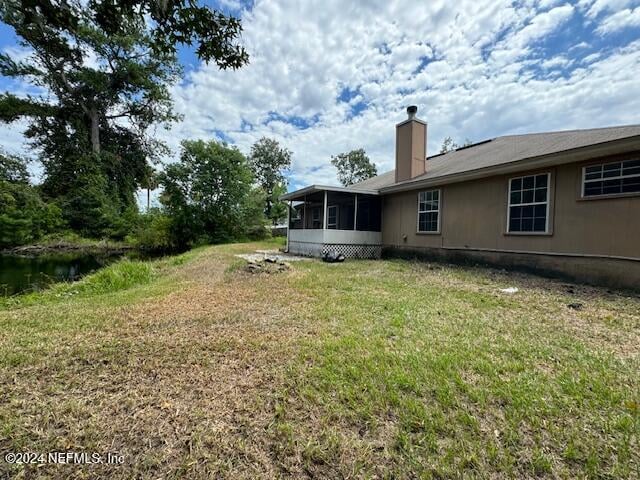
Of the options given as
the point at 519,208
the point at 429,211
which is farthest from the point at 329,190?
the point at 519,208

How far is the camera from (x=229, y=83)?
1335 centimetres

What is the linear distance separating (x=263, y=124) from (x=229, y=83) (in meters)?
12.1

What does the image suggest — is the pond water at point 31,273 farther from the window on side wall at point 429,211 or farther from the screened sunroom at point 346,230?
the window on side wall at point 429,211

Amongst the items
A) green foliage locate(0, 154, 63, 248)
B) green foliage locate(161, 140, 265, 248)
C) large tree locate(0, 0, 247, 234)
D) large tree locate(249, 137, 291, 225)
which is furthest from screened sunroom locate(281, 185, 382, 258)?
large tree locate(249, 137, 291, 225)

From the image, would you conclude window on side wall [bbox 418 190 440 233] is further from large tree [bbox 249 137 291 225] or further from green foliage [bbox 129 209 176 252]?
large tree [bbox 249 137 291 225]

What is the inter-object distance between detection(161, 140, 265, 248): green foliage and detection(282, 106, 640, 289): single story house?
11.0m

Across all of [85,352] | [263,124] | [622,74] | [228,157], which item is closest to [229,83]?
[228,157]

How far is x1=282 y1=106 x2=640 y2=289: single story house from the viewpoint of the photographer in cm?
574

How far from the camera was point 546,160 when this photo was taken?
6441 mm

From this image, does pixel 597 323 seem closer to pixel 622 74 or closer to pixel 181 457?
pixel 181 457

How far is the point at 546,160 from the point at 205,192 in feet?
63.8

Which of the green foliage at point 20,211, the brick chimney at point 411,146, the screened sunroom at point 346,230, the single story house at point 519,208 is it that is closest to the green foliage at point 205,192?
the green foliage at point 20,211

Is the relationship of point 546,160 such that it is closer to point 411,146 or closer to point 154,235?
point 411,146

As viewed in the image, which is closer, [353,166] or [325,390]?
[325,390]
